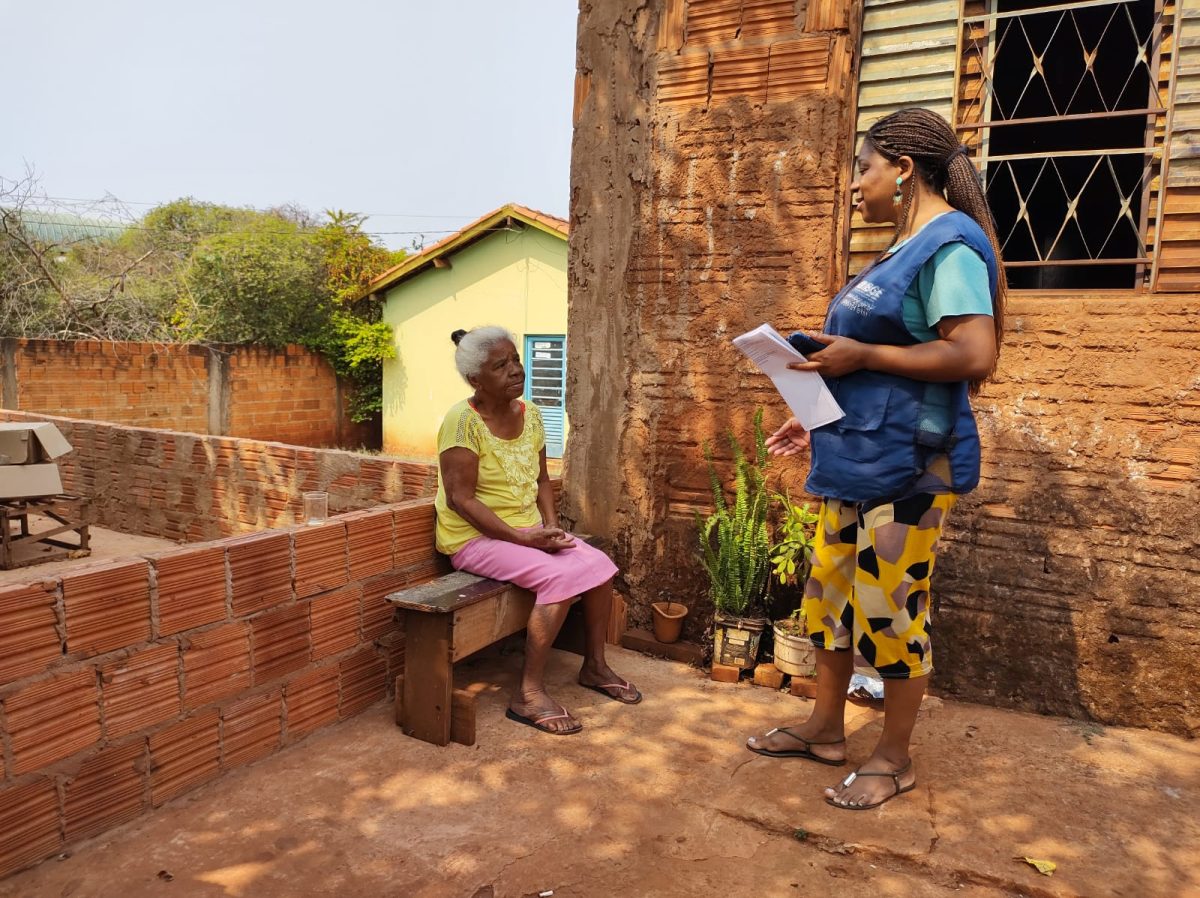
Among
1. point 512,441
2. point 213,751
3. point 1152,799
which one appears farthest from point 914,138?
Answer: point 213,751

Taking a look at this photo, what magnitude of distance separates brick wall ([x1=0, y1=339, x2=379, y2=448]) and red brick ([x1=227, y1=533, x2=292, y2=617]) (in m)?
10.1

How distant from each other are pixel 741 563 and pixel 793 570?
27 centimetres

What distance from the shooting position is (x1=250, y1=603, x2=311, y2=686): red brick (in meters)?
2.98

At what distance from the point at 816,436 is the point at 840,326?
0.37 m

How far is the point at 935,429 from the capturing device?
8.53 ft

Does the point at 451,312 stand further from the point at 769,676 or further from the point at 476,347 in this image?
the point at 769,676

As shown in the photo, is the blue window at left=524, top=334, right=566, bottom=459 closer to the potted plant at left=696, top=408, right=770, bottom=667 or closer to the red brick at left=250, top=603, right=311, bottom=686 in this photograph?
the potted plant at left=696, top=408, right=770, bottom=667

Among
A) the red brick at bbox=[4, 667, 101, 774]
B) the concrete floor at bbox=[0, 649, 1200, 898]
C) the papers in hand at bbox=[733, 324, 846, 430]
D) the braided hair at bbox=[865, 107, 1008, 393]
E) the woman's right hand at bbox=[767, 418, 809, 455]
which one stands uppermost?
the braided hair at bbox=[865, 107, 1008, 393]

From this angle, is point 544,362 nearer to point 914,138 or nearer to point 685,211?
point 685,211

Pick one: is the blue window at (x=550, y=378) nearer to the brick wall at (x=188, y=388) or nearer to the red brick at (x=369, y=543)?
the brick wall at (x=188, y=388)

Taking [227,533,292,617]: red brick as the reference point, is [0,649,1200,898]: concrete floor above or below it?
below

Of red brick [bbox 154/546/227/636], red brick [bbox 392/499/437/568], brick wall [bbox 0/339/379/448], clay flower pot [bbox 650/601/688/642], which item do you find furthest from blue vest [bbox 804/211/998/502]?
brick wall [bbox 0/339/379/448]

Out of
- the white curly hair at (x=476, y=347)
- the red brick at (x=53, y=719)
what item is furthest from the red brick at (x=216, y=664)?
the white curly hair at (x=476, y=347)

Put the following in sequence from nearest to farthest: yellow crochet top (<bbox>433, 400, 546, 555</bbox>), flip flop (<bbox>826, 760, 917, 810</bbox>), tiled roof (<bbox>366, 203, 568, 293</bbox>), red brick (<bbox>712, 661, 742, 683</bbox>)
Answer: flip flop (<bbox>826, 760, 917, 810</bbox>) < yellow crochet top (<bbox>433, 400, 546, 555</bbox>) < red brick (<bbox>712, 661, 742, 683</bbox>) < tiled roof (<bbox>366, 203, 568, 293</bbox>)
